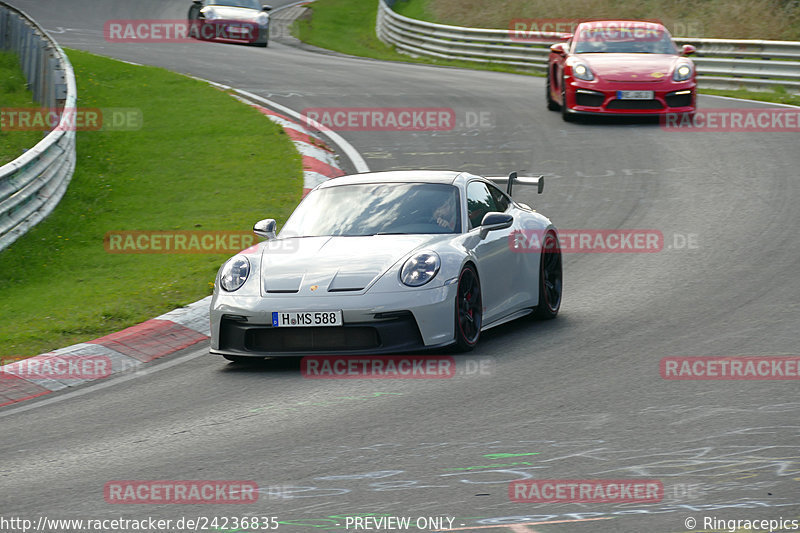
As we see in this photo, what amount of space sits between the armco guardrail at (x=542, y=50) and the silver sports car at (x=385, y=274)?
14.6 meters

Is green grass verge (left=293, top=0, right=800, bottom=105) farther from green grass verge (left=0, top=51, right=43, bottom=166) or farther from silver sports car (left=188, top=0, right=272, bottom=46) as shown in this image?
green grass verge (left=0, top=51, right=43, bottom=166)

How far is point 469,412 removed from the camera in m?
6.84

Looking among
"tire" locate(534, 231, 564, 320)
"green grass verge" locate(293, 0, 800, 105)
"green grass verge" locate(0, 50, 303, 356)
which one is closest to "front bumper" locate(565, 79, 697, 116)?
"green grass verge" locate(0, 50, 303, 356)

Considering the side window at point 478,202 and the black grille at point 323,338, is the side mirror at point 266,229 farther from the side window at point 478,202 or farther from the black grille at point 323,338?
the side window at point 478,202

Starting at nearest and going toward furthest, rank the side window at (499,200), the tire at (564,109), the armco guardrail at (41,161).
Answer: the side window at (499,200)
the armco guardrail at (41,161)
the tire at (564,109)

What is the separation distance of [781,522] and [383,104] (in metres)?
16.8

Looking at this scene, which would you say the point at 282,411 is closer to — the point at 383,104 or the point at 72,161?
the point at 72,161

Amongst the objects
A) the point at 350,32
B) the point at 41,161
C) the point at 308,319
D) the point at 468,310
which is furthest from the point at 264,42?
the point at 308,319

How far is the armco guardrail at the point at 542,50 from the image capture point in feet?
75.2

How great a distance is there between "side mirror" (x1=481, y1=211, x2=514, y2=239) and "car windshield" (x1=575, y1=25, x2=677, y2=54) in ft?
37.2

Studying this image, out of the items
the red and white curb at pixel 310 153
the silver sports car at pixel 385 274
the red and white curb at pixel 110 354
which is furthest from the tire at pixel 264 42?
the silver sports car at pixel 385 274

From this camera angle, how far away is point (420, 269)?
8258mm

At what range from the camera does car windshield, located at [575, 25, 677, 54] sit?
19672mm

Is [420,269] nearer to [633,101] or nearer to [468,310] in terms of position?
[468,310]
